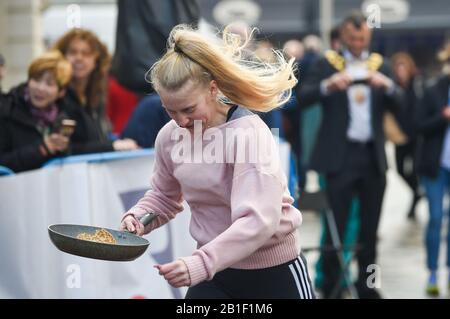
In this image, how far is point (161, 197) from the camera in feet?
15.1

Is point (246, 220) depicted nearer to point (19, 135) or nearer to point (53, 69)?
point (19, 135)

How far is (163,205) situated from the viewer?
459 cm

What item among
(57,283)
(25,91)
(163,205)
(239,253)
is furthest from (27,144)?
(239,253)

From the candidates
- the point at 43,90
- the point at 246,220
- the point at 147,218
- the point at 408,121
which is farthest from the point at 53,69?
the point at 408,121

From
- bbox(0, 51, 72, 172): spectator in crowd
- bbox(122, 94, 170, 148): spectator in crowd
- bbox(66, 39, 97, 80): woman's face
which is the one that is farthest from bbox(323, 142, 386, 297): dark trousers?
bbox(0, 51, 72, 172): spectator in crowd

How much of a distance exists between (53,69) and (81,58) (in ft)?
2.62

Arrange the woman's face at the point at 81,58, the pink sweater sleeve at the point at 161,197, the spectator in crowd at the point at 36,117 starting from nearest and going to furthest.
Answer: the pink sweater sleeve at the point at 161,197 → the spectator in crowd at the point at 36,117 → the woman's face at the point at 81,58

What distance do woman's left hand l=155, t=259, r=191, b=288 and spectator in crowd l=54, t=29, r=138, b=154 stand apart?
361 centimetres

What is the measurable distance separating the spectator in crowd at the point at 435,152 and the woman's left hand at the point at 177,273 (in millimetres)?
5848

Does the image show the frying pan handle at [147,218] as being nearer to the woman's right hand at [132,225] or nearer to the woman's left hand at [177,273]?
the woman's right hand at [132,225]

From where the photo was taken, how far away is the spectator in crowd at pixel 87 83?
7.50 m

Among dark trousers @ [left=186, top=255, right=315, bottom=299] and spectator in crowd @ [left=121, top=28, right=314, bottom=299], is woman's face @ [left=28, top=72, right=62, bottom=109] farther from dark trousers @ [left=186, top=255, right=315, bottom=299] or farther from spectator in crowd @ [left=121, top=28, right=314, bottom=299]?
dark trousers @ [left=186, top=255, right=315, bottom=299]

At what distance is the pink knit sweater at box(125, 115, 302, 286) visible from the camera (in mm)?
4043

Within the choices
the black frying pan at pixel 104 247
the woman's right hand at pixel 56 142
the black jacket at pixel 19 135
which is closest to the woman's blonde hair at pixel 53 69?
the black jacket at pixel 19 135
